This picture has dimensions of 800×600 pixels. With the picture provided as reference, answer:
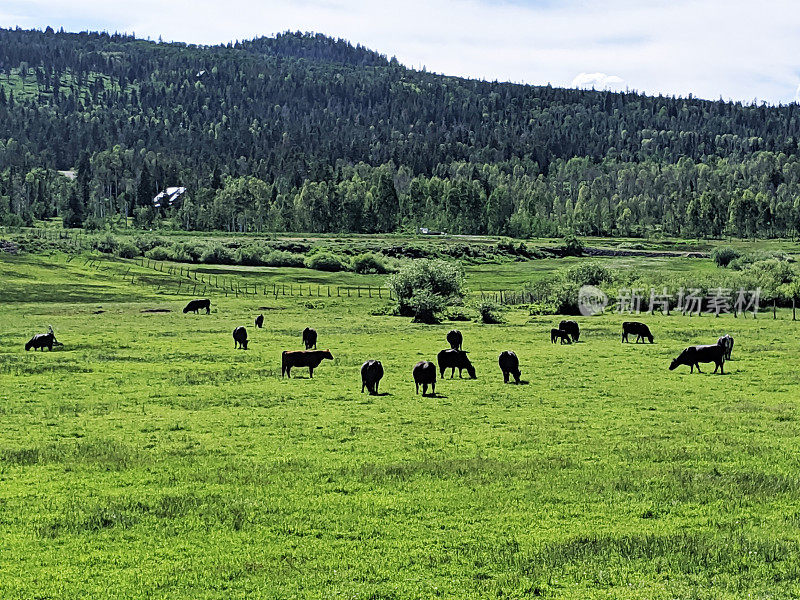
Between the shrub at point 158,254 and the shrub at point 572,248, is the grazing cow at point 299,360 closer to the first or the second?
the shrub at point 158,254

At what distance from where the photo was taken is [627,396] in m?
31.3

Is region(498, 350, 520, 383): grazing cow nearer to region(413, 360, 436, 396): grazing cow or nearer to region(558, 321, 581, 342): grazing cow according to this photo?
region(413, 360, 436, 396): grazing cow

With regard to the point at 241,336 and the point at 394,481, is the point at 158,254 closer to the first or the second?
the point at 241,336

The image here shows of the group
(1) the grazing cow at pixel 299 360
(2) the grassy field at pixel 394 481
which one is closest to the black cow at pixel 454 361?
(2) the grassy field at pixel 394 481

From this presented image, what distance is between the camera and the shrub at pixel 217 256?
134m

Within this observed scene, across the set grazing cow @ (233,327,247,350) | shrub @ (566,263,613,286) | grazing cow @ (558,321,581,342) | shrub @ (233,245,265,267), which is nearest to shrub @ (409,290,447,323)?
grazing cow @ (558,321,581,342)

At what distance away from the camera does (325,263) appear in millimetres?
131500

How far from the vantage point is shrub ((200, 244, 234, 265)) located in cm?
13412

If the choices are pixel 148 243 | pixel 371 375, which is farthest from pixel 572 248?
pixel 371 375

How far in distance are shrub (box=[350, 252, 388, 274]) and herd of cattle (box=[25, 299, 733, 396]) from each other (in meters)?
78.2

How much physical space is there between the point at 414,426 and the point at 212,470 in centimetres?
731

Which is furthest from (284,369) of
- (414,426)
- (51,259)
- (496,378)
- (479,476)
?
(51,259)

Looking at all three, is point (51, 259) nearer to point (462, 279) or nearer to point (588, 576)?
point (462, 279)

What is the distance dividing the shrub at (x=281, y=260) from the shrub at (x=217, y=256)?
597 centimetres
